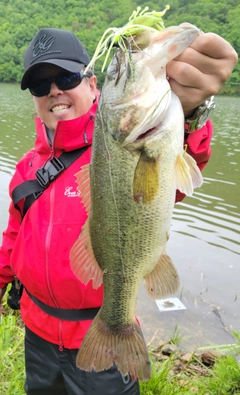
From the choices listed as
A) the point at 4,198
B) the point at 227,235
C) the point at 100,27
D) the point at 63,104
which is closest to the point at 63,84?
the point at 63,104

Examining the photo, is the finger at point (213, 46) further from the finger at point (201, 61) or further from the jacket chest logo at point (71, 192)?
the jacket chest logo at point (71, 192)

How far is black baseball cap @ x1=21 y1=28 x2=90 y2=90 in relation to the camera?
257 cm

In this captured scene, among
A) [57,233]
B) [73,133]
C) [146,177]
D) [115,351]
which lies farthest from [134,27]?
[115,351]

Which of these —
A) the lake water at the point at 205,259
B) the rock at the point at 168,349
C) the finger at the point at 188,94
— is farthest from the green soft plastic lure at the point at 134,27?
the lake water at the point at 205,259

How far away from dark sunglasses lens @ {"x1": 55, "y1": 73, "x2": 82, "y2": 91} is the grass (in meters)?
2.62

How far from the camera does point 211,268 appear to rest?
7.41 metres

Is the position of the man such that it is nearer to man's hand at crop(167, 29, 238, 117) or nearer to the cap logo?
the cap logo

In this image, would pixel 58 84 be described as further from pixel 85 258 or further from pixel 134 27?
pixel 85 258

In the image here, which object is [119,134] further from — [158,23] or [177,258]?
[177,258]

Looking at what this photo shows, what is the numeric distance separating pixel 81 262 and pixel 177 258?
5.92 meters

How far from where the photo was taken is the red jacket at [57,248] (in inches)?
94.4

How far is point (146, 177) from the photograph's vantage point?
168 centimetres

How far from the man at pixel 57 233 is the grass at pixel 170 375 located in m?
0.81

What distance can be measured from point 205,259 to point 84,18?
92.4 metres
